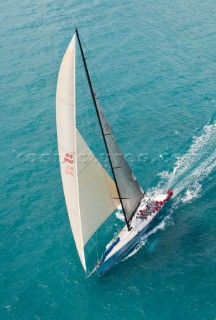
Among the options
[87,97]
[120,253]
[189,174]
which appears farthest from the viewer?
[87,97]

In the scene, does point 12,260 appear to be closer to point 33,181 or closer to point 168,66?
point 33,181

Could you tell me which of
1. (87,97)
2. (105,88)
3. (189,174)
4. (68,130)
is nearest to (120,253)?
(189,174)

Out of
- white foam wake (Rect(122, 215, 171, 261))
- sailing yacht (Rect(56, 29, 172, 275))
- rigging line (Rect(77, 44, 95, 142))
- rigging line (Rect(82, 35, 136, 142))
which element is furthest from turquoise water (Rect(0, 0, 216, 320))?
rigging line (Rect(77, 44, 95, 142))

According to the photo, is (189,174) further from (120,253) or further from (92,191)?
(92,191)

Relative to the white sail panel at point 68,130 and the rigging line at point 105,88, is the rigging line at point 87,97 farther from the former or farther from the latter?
the white sail panel at point 68,130

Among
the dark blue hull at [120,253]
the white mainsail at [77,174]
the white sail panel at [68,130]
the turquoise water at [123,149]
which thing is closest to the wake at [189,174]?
the turquoise water at [123,149]

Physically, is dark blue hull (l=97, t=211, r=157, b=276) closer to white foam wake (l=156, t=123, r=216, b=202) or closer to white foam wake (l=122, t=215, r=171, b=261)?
white foam wake (l=122, t=215, r=171, b=261)

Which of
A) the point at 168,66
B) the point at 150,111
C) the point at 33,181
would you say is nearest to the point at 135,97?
the point at 150,111
